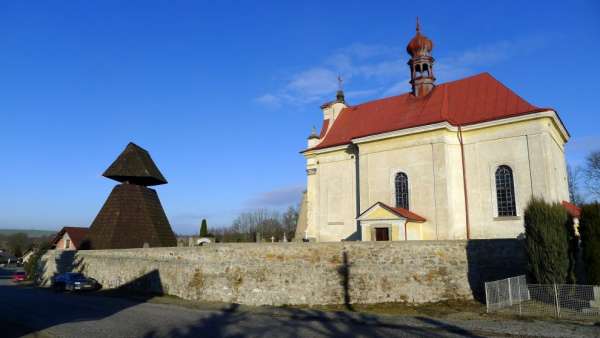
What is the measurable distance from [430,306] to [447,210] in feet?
26.6

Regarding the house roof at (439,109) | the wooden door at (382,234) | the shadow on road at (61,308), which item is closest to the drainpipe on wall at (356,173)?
the house roof at (439,109)

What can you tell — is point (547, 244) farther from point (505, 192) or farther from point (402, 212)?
point (402, 212)

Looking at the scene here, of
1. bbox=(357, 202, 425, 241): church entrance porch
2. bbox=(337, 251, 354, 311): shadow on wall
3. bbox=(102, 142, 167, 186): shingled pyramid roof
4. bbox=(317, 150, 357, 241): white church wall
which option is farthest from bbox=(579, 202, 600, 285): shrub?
bbox=(102, 142, 167, 186): shingled pyramid roof

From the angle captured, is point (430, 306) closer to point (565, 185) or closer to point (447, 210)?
point (447, 210)

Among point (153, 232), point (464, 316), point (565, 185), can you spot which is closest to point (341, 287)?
point (464, 316)

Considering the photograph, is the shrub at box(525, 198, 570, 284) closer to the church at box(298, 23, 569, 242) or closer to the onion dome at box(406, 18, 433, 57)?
the church at box(298, 23, 569, 242)

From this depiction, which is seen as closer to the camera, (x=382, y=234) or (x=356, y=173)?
(x=382, y=234)

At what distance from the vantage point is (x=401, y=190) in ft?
80.9

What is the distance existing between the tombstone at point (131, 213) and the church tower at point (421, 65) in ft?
67.7

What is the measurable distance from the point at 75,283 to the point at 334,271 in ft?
51.3

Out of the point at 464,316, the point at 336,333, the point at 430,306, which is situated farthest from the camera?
the point at 430,306

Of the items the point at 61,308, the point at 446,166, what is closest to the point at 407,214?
the point at 446,166

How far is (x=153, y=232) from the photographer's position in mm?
30125

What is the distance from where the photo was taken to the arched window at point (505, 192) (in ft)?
71.7
